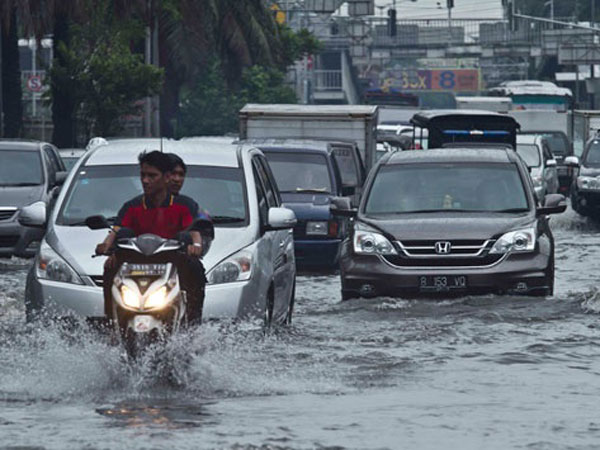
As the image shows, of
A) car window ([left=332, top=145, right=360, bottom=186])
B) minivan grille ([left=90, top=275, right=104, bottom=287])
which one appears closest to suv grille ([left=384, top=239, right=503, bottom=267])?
minivan grille ([left=90, top=275, right=104, bottom=287])

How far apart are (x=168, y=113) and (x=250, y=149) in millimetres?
50400

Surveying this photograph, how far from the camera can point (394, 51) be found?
14562 centimetres

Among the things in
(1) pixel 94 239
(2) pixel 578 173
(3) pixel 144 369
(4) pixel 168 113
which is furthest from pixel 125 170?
(4) pixel 168 113

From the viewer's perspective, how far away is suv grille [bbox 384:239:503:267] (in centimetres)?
1612

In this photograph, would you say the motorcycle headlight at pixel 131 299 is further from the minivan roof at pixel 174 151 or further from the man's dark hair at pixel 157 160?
the minivan roof at pixel 174 151

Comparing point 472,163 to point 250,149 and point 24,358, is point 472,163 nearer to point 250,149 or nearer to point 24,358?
point 250,149

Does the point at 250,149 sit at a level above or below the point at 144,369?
above

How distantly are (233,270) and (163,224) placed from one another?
1449 millimetres

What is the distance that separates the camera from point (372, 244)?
53.7 ft

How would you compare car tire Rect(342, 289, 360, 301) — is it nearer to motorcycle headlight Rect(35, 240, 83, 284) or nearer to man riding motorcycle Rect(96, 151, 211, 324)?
motorcycle headlight Rect(35, 240, 83, 284)

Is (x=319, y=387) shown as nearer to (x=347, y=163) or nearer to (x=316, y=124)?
(x=347, y=163)

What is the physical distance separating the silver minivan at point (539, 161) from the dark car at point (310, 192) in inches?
428

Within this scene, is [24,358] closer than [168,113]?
Yes

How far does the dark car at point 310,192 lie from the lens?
22.4 meters
